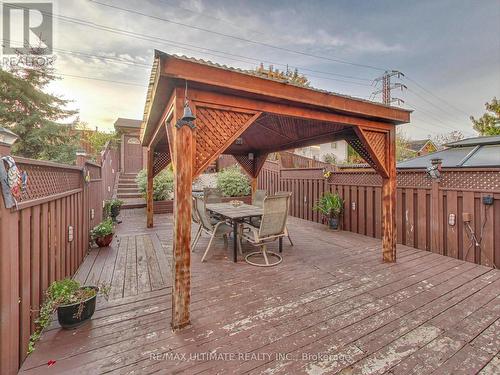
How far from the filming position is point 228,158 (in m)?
12.7

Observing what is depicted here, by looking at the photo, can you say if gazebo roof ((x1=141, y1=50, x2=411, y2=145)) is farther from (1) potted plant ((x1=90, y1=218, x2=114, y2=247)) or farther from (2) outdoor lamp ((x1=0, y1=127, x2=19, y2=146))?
(1) potted plant ((x1=90, y1=218, x2=114, y2=247))

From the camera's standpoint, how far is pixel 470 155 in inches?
170

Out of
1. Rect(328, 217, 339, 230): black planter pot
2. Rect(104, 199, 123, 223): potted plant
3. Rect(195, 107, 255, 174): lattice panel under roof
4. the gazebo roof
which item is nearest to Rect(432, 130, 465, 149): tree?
Rect(328, 217, 339, 230): black planter pot

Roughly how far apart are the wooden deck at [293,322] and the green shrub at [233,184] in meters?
5.76

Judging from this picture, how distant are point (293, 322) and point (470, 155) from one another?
4.90 meters

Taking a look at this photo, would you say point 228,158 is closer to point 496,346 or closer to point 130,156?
point 130,156

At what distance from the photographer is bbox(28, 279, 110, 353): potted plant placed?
1835 mm

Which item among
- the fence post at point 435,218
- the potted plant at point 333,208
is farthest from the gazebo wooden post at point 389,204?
the potted plant at point 333,208

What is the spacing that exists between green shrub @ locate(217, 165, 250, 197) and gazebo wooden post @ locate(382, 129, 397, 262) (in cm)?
628

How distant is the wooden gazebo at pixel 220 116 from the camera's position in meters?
2.08

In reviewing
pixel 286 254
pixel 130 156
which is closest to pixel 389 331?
pixel 286 254

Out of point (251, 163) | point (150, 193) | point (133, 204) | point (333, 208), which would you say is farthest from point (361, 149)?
point (133, 204)

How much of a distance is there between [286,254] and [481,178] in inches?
128

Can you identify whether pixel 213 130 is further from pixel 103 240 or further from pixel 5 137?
pixel 103 240
